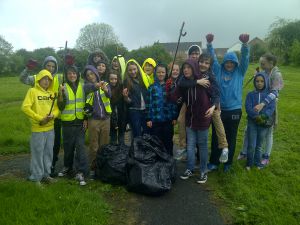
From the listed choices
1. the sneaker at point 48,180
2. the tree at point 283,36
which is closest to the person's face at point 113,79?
the sneaker at point 48,180

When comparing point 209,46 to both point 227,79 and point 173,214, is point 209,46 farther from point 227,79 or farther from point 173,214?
point 173,214

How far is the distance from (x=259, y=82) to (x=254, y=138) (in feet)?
3.18

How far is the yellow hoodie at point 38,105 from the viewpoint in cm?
491

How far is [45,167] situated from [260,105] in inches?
144

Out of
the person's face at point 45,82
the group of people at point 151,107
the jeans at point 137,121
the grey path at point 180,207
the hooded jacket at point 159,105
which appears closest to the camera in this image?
the grey path at point 180,207

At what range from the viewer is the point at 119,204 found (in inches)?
183

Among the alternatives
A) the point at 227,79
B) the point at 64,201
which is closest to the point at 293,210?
the point at 227,79

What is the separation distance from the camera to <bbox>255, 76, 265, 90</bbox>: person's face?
5.69 metres

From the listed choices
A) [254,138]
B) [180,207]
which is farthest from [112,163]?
[254,138]

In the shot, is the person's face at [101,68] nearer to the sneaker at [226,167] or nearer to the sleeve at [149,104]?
the sleeve at [149,104]

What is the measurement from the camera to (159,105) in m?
5.82

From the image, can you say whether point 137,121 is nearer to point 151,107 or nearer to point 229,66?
point 151,107

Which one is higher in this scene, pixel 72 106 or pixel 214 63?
pixel 214 63

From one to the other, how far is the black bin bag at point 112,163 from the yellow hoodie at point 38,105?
96cm
